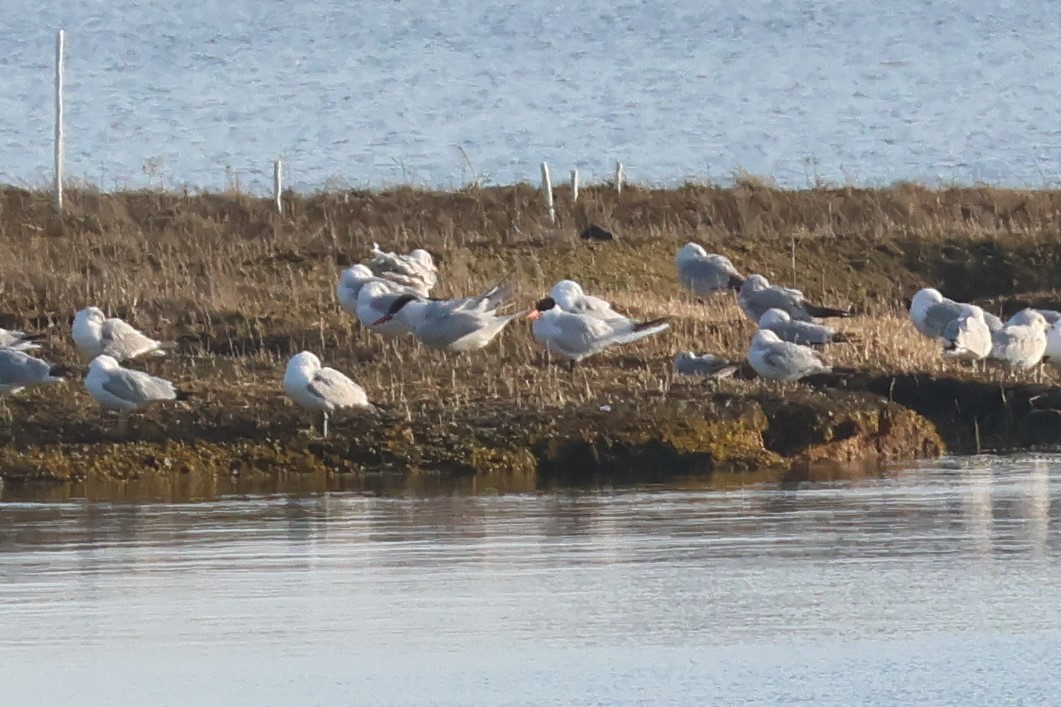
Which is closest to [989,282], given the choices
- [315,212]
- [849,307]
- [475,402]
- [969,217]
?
[849,307]

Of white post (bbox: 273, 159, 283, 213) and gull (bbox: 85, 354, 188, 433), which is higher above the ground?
white post (bbox: 273, 159, 283, 213)

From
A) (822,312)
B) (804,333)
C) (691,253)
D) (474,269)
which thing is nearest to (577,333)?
(804,333)

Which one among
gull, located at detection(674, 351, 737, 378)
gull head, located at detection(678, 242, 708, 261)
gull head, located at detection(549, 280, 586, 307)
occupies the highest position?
gull head, located at detection(678, 242, 708, 261)

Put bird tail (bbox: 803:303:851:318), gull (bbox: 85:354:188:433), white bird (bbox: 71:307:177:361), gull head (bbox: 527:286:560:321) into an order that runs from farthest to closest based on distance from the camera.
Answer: bird tail (bbox: 803:303:851:318), gull head (bbox: 527:286:560:321), white bird (bbox: 71:307:177:361), gull (bbox: 85:354:188:433)

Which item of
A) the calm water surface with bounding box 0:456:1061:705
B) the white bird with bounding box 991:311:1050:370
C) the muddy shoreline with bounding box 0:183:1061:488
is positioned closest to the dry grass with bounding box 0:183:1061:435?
the muddy shoreline with bounding box 0:183:1061:488

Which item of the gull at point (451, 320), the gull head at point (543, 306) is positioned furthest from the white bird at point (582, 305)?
the gull at point (451, 320)

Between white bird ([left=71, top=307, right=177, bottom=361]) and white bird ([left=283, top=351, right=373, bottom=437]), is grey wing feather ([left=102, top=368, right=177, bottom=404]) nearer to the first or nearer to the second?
white bird ([left=283, top=351, right=373, bottom=437])

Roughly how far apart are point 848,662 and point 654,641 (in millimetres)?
789

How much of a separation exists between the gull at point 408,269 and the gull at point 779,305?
2815 mm

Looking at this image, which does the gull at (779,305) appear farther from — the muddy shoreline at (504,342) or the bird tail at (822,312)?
the muddy shoreline at (504,342)

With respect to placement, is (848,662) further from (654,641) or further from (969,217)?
(969,217)

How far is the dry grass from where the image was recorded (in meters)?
17.6

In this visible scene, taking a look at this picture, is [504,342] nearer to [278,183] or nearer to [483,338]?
[483,338]

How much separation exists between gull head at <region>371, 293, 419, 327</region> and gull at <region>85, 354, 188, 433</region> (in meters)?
3.12
